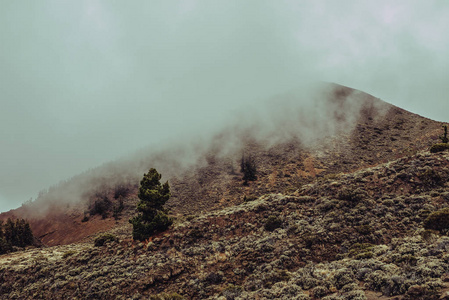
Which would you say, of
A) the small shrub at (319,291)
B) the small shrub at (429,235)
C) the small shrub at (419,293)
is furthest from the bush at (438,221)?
the small shrub at (319,291)

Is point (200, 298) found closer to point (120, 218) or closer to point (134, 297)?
point (134, 297)

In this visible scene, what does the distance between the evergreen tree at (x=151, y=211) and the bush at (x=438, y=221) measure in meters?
23.7

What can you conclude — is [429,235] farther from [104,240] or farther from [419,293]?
[104,240]

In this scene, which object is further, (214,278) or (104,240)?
(104,240)

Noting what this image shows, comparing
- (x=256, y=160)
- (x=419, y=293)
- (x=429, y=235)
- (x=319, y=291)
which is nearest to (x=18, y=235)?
(x=319, y=291)

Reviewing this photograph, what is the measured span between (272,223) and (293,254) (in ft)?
15.5

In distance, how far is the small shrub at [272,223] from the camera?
22734mm

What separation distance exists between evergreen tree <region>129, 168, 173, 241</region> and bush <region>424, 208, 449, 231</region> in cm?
2368

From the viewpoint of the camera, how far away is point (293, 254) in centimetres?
1839

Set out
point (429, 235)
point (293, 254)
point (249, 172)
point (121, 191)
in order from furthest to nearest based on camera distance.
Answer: point (121, 191), point (249, 172), point (293, 254), point (429, 235)

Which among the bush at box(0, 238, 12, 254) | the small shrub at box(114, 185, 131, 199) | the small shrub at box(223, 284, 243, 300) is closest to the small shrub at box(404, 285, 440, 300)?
the small shrub at box(223, 284, 243, 300)

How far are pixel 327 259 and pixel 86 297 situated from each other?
19678mm

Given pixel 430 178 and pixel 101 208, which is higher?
pixel 101 208

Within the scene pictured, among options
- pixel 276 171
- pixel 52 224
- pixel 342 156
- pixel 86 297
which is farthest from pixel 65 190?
pixel 342 156
